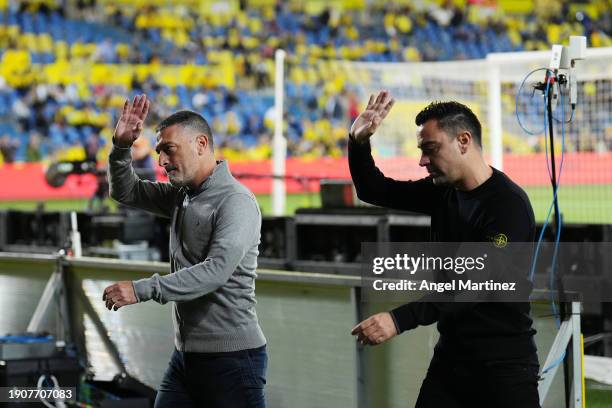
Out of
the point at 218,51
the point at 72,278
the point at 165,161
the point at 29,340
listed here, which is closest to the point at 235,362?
the point at 165,161

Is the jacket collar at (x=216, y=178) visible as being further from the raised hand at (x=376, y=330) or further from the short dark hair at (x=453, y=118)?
the raised hand at (x=376, y=330)

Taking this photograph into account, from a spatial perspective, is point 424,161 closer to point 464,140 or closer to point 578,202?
point 464,140

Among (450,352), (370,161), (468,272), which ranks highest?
(370,161)

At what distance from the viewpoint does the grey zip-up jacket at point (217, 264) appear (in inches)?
143

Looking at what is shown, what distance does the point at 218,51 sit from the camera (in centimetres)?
3241

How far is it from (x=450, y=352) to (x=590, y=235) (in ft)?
18.6

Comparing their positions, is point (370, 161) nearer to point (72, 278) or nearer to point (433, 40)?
point (72, 278)

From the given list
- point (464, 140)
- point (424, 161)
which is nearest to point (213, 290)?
point (424, 161)

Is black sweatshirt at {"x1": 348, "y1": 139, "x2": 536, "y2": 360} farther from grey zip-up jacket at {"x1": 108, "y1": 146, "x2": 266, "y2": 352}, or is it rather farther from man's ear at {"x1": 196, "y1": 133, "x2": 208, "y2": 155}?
man's ear at {"x1": 196, "y1": 133, "x2": 208, "y2": 155}

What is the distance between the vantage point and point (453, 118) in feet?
10.9

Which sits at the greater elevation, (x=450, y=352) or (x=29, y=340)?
(x=450, y=352)

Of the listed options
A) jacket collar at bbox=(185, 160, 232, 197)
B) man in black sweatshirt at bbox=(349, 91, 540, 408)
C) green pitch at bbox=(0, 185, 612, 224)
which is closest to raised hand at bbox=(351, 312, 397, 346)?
man in black sweatshirt at bbox=(349, 91, 540, 408)

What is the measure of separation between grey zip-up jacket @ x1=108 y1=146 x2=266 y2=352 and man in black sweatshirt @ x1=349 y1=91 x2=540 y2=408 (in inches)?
26.4

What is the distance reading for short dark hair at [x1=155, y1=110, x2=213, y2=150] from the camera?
384 cm
